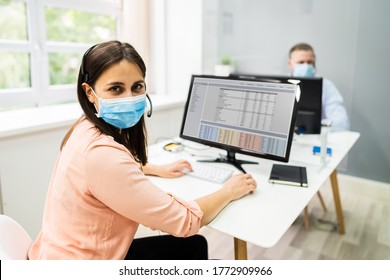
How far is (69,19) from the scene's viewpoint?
2.84m

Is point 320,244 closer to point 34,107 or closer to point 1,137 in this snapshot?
point 1,137

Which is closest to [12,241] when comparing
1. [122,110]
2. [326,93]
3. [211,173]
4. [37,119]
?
[122,110]

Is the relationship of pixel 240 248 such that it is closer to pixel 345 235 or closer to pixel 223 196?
pixel 223 196

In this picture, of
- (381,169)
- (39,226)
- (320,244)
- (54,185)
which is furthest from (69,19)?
(381,169)

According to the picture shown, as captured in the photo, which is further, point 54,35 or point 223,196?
point 54,35

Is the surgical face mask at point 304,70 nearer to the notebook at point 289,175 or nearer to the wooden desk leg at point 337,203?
the wooden desk leg at point 337,203

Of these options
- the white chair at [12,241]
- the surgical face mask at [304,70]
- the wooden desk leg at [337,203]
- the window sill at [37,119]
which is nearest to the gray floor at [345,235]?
the wooden desk leg at [337,203]

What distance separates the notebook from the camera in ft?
4.83

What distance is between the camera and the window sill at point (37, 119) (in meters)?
A: 1.90

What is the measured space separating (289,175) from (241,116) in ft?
1.18

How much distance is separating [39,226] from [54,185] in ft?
4.26

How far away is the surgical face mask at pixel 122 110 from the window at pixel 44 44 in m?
1.56

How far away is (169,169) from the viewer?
1562mm

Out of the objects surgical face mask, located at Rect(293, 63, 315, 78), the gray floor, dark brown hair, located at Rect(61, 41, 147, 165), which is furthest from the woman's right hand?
surgical face mask, located at Rect(293, 63, 315, 78)
